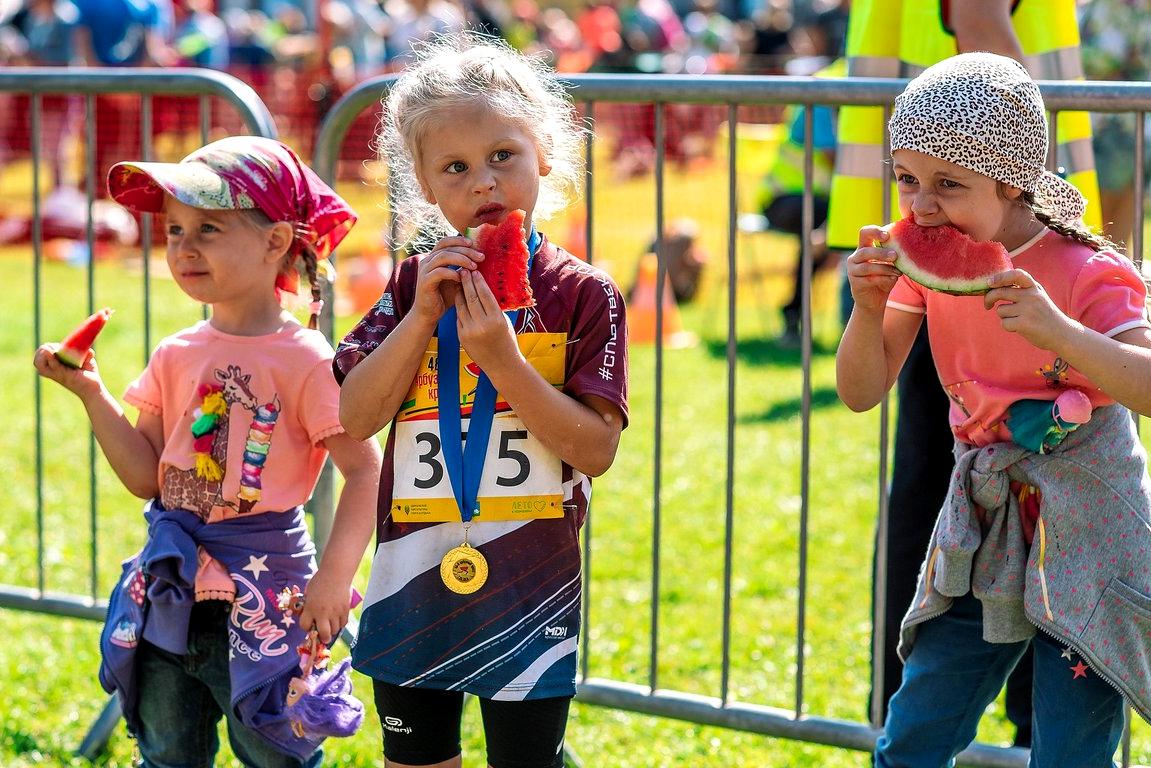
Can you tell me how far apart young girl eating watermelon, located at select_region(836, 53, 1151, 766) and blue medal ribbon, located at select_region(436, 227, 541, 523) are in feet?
2.35

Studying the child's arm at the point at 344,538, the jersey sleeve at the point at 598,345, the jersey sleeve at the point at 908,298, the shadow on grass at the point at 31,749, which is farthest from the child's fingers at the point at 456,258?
the shadow on grass at the point at 31,749

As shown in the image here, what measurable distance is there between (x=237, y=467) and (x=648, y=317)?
299 inches

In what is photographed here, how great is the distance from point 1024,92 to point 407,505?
1.39 m

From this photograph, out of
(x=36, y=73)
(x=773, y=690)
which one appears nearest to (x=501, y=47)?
(x=36, y=73)

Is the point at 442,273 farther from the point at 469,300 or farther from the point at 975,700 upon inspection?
the point at 975,700

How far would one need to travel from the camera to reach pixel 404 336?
2830 mm

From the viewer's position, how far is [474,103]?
2863 millimetres

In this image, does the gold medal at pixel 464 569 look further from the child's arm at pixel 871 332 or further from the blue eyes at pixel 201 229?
the blue eyes at pixel 201 229

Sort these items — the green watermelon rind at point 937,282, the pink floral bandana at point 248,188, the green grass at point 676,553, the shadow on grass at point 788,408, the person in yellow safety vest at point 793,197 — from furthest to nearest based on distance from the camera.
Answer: the person in yellow safety vest at point 793,197 → the shadow on grass at point 788,408 → the green grass at point 676,553 → the pink floral bandana at point 248,188 → the green watermelon rind at point 937,282

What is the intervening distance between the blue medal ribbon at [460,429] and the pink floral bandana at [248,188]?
654 millimetres

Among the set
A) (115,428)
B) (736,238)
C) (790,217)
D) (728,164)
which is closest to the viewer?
(115,428)

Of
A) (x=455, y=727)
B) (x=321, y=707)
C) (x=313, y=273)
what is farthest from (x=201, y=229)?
(x=455, y=727)

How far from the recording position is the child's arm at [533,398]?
2.73m

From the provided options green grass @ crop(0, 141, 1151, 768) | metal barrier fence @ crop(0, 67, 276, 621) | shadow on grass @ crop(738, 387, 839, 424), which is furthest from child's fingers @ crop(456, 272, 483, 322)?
shadow on grass @ crop(738, 387, 839, 424)
